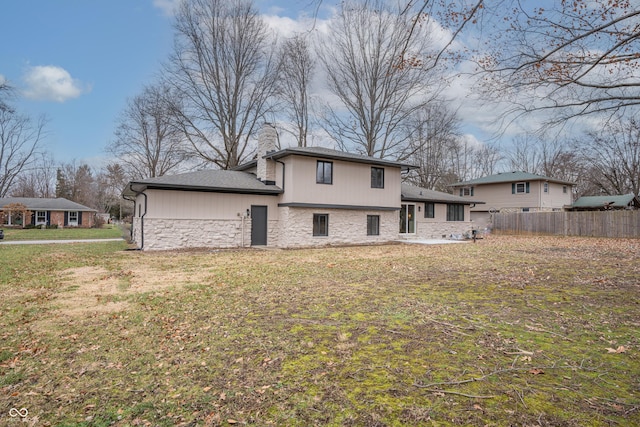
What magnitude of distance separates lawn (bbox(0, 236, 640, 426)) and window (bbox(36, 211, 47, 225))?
34.6 metres

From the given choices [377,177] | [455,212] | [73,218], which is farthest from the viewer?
[73,218]

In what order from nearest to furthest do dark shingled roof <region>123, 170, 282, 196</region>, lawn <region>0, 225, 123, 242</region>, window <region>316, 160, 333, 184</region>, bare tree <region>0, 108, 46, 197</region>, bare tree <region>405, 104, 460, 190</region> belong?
dark shingled roof <region>123, 170, 282, 196</region>
window <region>316, 160, 333, 184</region>
lawn <region>0, 225, 123, 242</region>
bare tree <region>405, 104, 460, 190</region>
bare tree <region>0, 108, 46, 197</region>

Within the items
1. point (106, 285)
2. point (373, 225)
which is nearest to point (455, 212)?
point (373, 225)

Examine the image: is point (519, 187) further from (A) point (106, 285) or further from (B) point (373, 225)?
(A) point (106, 285)

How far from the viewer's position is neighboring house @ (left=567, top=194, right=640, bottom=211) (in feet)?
102

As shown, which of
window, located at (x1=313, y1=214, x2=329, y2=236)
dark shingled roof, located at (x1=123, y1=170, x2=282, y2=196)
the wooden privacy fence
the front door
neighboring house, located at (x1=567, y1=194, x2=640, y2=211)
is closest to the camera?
dark shingled roof, located at (x1=123, y1=170, x2=282, y2=196)

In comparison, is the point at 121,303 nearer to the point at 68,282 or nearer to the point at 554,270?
the point at 68,282

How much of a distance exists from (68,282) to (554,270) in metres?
11.8

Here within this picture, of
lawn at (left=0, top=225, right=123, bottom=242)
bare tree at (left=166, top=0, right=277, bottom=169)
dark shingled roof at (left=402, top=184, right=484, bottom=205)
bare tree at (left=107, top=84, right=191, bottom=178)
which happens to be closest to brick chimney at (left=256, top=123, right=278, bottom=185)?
dark shingled roof at (left=402, top=184, right=484, bottom=205)

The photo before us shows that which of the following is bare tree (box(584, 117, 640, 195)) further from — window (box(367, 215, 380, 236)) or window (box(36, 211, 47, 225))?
window (box(36, 211, 47, 225))

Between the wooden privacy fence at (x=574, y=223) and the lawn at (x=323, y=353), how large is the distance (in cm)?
1820

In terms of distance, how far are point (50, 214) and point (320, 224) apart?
1282 inches

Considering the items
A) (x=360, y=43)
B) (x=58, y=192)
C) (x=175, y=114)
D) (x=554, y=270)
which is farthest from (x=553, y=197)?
(x=58, y=192)

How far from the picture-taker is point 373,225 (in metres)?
19.3
